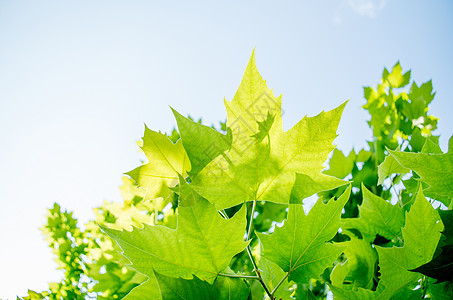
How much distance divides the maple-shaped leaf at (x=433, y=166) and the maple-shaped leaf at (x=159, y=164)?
407 mm

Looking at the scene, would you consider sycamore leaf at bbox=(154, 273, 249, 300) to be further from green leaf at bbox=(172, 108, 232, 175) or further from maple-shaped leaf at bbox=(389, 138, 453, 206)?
maple-shaped leaf at bbox=(389, 138, 453, 206)

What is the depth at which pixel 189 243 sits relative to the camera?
0.51m

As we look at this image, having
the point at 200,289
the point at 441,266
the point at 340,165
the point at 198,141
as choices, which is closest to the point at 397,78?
the point at 340,165

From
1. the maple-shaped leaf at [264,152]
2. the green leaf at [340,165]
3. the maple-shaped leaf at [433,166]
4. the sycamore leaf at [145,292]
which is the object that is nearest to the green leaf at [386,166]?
the maple-shaped leaf at [433,166]

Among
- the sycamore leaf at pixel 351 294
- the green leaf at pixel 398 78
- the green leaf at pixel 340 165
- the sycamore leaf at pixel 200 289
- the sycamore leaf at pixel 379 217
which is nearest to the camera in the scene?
the sycamore leaf at pixel 200 289

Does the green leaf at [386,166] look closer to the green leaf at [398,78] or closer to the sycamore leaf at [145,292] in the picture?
the sycamore leaf at [145,292]

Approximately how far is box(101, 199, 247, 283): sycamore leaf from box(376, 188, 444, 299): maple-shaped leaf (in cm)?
28

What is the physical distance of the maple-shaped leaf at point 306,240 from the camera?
54cm

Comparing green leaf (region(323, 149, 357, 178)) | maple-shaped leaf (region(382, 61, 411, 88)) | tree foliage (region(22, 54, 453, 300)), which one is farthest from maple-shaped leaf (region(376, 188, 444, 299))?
maple-shaped leaf (region(382, 61, 411, 88))

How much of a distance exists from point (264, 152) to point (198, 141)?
4.9 inches

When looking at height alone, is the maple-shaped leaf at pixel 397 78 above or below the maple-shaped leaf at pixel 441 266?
above

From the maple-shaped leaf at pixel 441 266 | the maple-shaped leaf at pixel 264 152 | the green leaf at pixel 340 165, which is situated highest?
the maple-shaped leaf at pixel 264 152

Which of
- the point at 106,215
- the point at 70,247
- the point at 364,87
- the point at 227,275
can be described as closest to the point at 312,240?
the point at 227,275

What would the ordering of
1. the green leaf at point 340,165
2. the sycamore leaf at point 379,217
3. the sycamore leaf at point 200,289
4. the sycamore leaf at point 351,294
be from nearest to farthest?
the sycamore leaf at point 200,289
the sycamore leaf at point 351,294
the sycamore leaf at point 379,217
the green leaf at point 340,165
